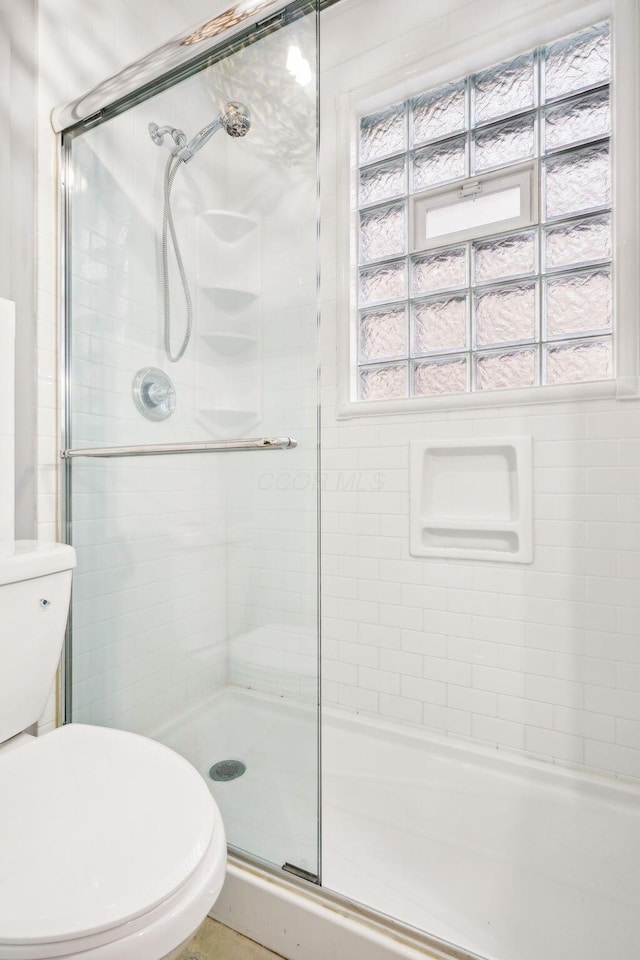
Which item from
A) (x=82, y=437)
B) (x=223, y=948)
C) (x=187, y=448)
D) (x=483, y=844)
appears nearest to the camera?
(x=223, y=948)

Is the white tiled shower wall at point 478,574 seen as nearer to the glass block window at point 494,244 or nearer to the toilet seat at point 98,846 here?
the glass block window at point 494,244

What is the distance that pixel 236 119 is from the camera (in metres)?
1.04

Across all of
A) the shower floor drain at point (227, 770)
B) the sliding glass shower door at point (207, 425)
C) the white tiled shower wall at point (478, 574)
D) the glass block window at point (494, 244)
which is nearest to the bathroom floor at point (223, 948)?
the sliding glass shower door at point (207, 425)

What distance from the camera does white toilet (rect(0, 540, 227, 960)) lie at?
602 millimetres

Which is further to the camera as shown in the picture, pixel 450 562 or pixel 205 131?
pixel 450 562

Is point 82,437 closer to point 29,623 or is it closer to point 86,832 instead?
point 29,623

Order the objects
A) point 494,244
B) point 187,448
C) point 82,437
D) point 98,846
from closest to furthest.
→ point 98,846 < point 187,448 < point 82,437 < point 494,244

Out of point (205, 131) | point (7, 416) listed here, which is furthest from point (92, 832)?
point (205, 131)

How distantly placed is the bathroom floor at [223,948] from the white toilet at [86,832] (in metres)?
0.46

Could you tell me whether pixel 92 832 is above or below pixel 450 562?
below

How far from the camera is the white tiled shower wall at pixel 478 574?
142cm

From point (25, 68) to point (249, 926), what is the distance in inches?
82.3

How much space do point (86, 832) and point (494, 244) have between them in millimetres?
1860

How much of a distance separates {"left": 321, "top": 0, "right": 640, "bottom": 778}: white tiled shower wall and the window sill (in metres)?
0.02
